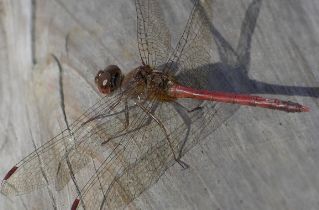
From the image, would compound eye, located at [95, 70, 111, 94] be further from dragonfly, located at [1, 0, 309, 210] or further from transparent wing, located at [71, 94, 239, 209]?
transparent wing, located at [71, 94, 239, 209]

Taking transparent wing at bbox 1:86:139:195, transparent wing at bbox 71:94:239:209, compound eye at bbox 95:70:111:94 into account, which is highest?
compound eye at bbox 95:70:111:94

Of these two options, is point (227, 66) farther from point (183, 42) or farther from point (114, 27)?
point (114, 27)

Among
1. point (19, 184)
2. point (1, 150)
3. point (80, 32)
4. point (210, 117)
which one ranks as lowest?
point (210, 117)

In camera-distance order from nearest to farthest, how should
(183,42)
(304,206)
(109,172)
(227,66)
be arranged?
(304,206), (109,172), (227,66), (183,42)

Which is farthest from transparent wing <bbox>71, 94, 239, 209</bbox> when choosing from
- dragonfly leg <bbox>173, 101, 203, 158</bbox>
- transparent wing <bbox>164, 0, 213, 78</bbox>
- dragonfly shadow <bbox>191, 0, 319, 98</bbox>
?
transparent wing <bbox>164, 0, 213, 78</bbox>

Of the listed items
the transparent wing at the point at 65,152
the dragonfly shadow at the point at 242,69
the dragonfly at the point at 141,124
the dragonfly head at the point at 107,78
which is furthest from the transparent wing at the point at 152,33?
the transparent wing at the point at 65,152

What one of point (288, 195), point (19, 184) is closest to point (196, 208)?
point (288, 195)
